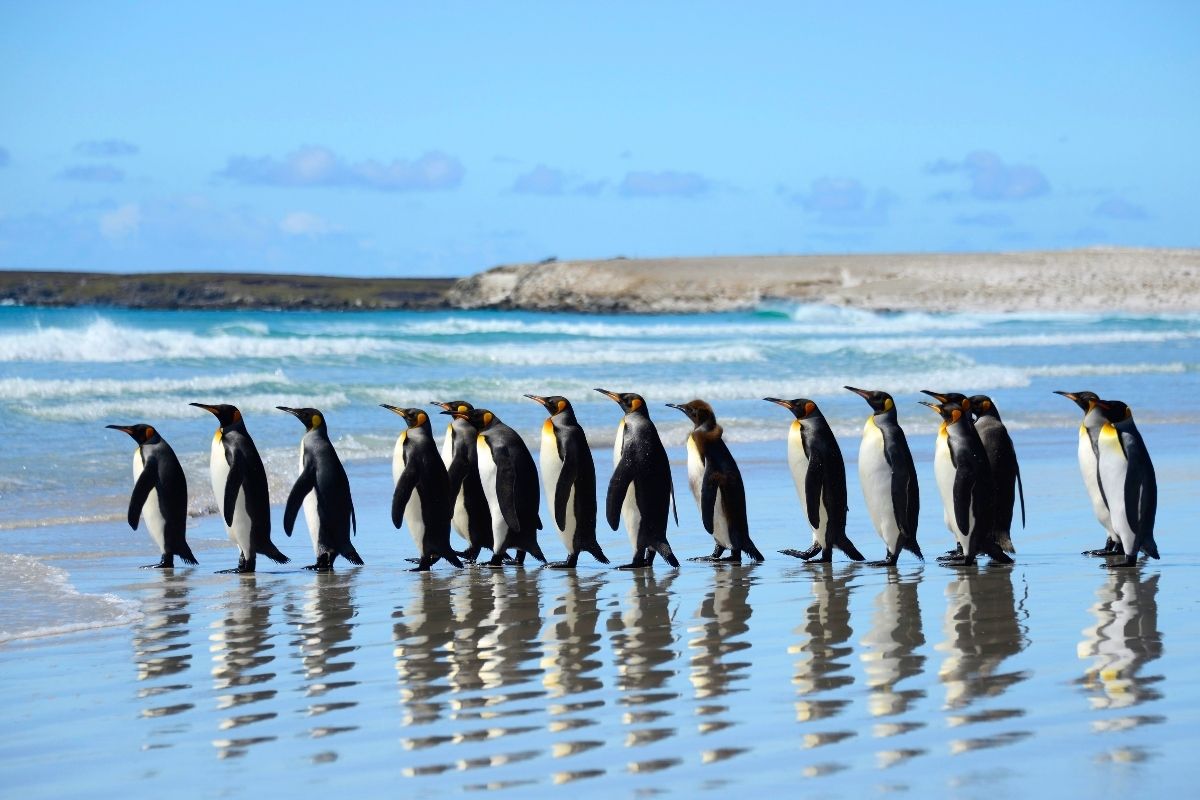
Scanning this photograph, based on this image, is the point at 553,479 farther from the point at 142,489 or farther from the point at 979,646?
the point at 979,646

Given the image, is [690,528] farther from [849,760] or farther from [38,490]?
[849,760]

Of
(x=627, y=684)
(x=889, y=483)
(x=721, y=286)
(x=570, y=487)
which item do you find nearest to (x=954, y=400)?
(x=889, y=483)

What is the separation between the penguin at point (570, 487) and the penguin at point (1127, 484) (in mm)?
2367

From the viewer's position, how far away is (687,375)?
24297 mm

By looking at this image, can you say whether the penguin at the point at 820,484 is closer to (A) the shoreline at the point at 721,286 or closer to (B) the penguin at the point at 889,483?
(B) the penguin at the point at 889,483

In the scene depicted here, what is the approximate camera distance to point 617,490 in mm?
7738

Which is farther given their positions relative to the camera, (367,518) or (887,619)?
(367,518)

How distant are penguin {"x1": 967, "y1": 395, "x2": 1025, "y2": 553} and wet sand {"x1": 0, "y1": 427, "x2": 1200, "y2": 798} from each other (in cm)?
46

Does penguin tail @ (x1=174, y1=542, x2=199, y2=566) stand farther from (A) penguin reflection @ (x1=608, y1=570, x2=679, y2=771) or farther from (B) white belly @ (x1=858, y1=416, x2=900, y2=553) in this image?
(B) white belly @ (x1=858, y1=416, x2=900, y2=553)

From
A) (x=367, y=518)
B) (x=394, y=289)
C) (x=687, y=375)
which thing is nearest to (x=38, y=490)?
(x=367, y=518)

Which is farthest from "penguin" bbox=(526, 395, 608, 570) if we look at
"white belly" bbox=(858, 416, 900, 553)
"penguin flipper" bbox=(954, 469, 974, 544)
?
"penguin flipper" bbox=(954, 469, 974, 544)

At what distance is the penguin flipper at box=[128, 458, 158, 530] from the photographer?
792 centimetres

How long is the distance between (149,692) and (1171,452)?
9786 mm

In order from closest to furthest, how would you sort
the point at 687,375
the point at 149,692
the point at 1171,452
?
1. the point at 149,692
2. the point at 1171,452
3. the point at 687,375
